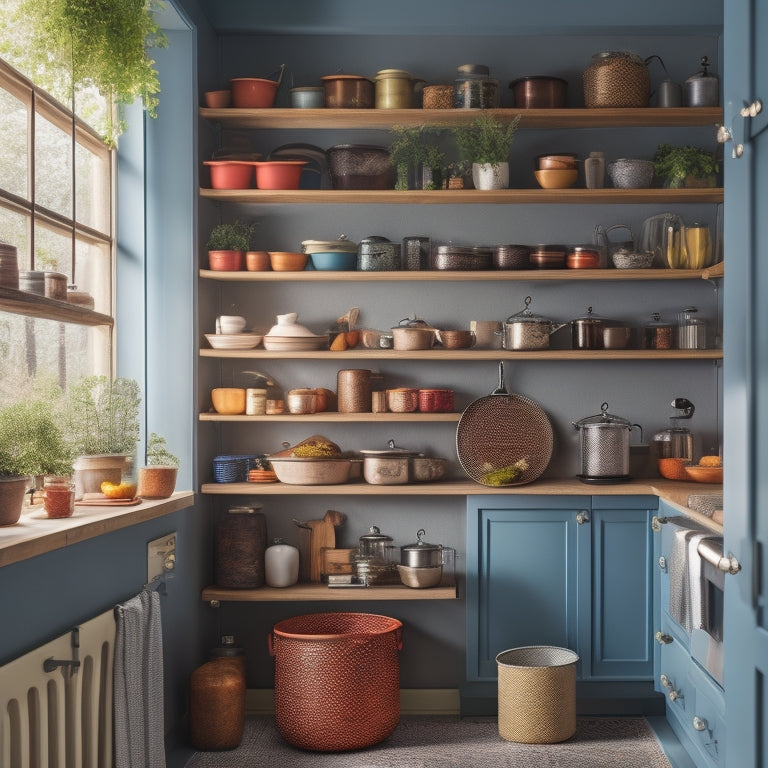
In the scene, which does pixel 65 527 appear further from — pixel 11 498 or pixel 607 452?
pixel 607 452

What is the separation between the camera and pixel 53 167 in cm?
332

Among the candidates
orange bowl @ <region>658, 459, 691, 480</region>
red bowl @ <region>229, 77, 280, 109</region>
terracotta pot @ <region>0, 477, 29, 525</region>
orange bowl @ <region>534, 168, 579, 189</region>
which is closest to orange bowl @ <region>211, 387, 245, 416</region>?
red bowl @ <region>229, 77, 280, 109</region>

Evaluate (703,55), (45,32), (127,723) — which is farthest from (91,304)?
(703,55)

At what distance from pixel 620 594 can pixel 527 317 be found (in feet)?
4.19

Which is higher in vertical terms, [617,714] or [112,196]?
[112,196]

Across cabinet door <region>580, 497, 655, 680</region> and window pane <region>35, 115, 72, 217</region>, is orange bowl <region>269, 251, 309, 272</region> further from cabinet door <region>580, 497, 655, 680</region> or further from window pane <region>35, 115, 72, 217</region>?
cabinet door <region>580, 497, 655, 680</region>

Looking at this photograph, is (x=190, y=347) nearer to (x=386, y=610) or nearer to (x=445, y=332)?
(x=445, y=332)

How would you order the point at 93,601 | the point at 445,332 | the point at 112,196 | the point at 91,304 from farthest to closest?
the point at 445,332, the point at 112,196, the point at 91,304, the point at 93,601

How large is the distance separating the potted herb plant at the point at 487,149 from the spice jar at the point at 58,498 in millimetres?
2323

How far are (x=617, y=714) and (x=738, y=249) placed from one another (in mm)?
2660

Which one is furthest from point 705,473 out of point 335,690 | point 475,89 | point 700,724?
point 475,89

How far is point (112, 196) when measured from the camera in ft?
13.1

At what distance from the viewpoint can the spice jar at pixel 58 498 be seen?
2777 millimetres

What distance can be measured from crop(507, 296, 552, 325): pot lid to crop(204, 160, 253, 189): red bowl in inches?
52.7
